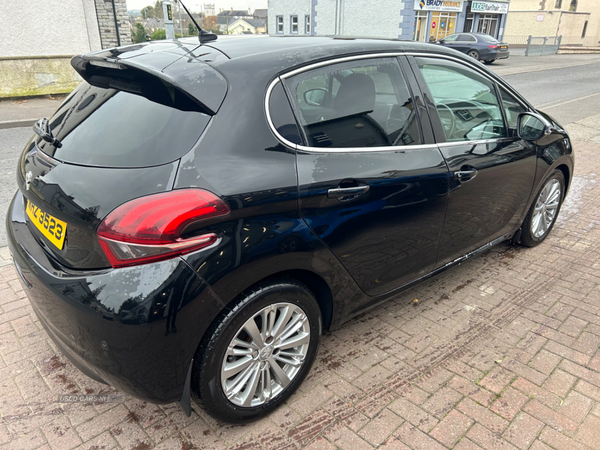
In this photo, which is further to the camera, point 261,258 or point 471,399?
point 471,399

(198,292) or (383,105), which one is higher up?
(383,105)

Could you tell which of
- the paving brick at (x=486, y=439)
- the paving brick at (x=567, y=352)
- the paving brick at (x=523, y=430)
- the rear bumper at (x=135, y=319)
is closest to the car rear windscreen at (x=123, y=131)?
the rear bumper at (x=135, y=319)

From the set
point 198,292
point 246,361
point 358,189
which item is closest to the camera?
point 198,292

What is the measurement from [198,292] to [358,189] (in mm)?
959

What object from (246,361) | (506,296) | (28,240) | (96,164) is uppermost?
(96,164)

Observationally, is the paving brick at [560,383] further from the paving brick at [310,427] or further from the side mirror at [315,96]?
the side mirror at [315,96]

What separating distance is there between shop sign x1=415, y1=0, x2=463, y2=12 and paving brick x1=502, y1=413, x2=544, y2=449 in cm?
3400

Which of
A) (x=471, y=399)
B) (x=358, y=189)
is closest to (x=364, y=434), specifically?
(x=471, y=399)

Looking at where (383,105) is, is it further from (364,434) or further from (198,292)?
(364,434)

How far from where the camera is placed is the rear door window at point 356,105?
2.26 m

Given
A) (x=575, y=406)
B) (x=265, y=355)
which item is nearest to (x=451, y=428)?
(x=575, y=406)

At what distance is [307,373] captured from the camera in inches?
97.3

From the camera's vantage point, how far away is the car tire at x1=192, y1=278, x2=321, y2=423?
197 centimetres

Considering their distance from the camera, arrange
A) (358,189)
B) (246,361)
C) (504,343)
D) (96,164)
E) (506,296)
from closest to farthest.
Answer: (96,164) < (246,361) < (358,189) < (504,343) < (506,296)
